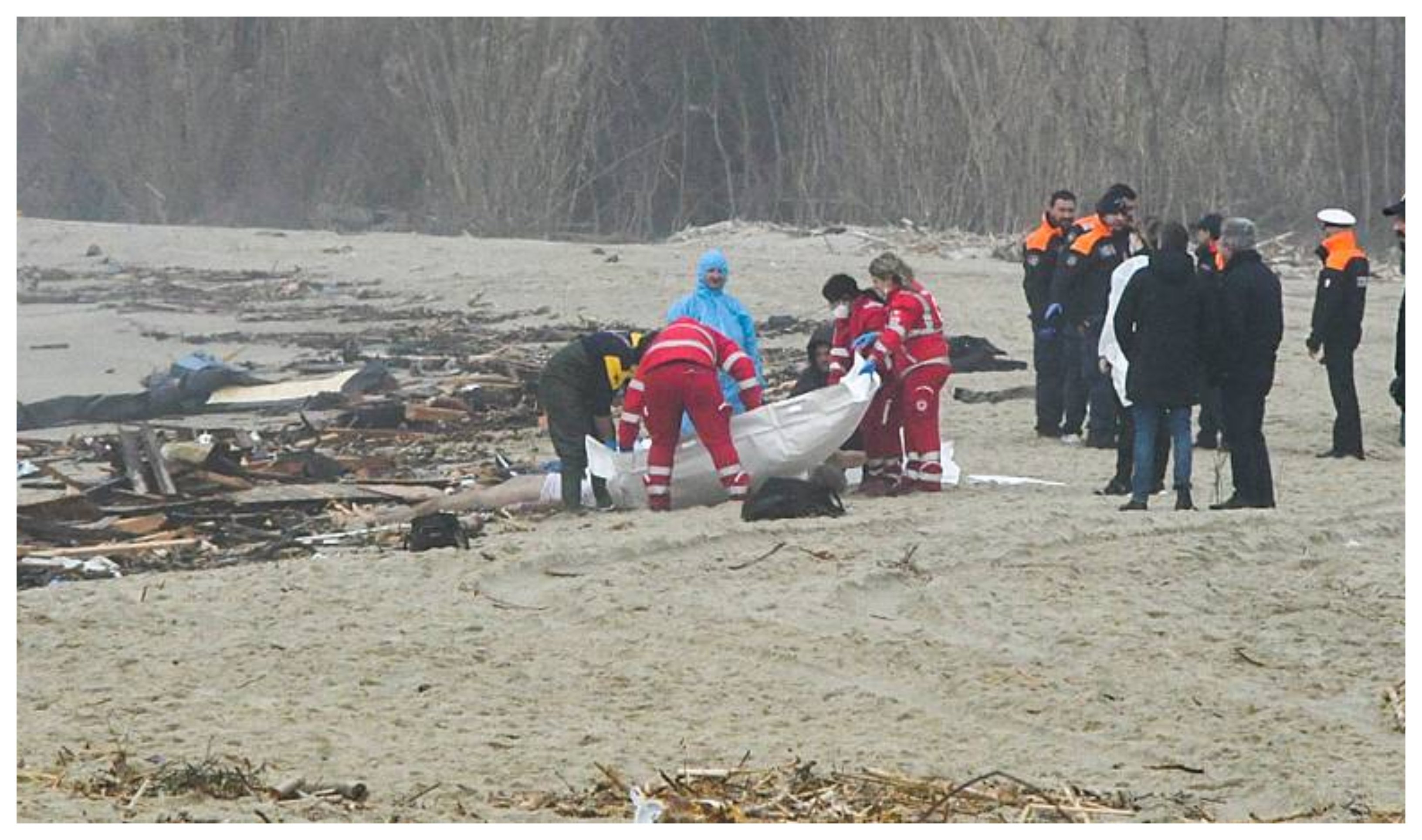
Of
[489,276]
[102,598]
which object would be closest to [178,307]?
[489,276]

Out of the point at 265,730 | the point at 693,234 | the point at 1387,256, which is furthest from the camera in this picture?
the point at 693,234

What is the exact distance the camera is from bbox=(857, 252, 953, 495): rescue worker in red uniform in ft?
47.3

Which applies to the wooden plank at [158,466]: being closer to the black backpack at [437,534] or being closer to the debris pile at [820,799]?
the black backpack at [437,534]

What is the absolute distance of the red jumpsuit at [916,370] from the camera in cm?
1441

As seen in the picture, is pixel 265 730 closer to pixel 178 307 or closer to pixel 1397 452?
pixel 1397 452

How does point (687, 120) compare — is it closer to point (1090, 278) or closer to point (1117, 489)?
point (1090, 278)

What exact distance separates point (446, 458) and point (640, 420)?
9.90 feet

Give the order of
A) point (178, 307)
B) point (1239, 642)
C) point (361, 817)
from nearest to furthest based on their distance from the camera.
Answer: point (361, 817) → point (1239, 642) → point (178, 307)

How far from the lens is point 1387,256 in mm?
34031

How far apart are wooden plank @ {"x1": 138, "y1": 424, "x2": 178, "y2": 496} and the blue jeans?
541 centimetres

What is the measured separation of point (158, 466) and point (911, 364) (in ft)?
14.7

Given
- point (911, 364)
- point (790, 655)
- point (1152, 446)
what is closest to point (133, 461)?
point (911, 364)

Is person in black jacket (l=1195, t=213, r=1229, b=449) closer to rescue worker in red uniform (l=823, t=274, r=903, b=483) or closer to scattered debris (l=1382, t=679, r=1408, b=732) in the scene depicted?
rescue worker in red uniform (l=823, t=274, r=903, b=483)

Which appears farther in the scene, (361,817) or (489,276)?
(489,276)
